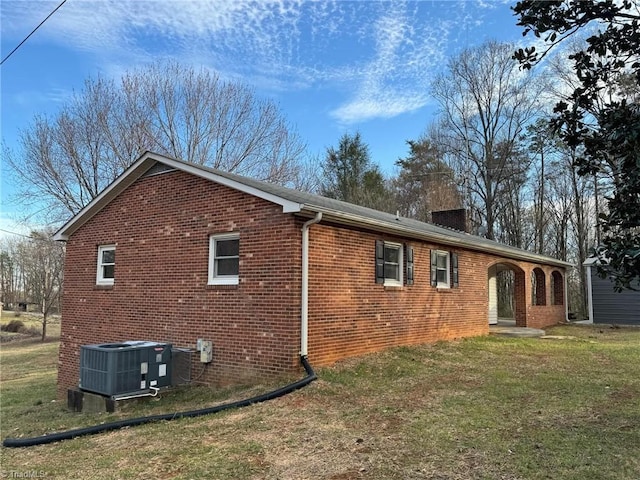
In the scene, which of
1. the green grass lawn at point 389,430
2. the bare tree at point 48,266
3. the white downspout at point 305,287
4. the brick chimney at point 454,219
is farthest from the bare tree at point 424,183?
the white downspout at point 305,287

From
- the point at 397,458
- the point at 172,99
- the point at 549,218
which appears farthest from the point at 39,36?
the point at 549,218

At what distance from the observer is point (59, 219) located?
22.5m

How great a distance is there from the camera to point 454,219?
20.6 m

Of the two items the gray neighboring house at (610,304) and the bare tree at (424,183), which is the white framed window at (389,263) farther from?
the bare tree at (424,183)

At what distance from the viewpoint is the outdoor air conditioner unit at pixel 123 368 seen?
812 cm

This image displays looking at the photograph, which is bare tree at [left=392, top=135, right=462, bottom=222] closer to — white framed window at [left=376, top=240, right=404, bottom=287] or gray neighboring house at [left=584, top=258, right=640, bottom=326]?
gray neighboring house at [left=584, top=258, right=640, bottom=326]

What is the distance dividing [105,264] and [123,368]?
4425 mm

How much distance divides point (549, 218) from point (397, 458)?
3128cm

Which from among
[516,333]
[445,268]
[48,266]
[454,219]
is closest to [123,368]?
[445,268]

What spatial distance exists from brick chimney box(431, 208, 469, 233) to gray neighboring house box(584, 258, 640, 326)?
569cm

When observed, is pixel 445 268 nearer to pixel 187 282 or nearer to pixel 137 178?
pixel 187 282

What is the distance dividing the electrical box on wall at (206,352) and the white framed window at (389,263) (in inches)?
145

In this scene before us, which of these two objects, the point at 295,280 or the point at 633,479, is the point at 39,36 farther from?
the point at 633,479

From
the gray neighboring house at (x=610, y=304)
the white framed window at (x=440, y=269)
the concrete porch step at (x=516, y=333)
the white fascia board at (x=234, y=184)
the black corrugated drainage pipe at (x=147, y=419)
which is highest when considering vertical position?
the white fascia board at (x=234, y=184)
